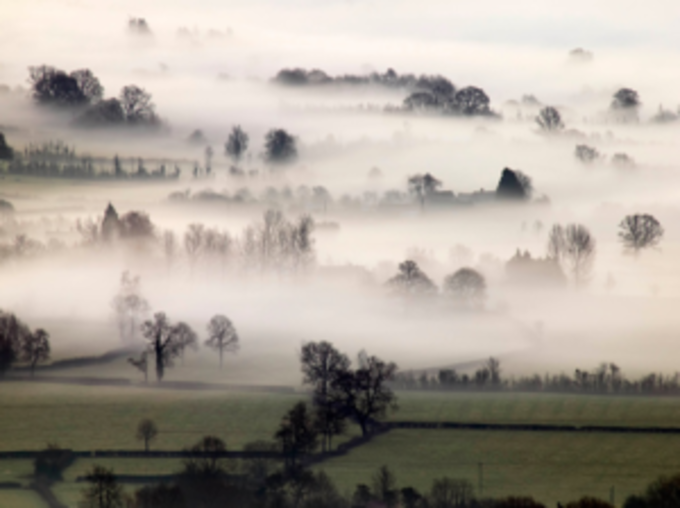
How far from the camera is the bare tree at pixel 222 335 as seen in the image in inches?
5724

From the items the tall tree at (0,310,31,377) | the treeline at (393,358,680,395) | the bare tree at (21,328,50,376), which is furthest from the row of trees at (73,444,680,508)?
the bare tree at (21,328,50,376)

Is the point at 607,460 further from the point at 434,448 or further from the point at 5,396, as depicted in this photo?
the point at 5,396

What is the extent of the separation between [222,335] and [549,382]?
124 ft

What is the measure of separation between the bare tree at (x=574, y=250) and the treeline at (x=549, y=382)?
54.0m

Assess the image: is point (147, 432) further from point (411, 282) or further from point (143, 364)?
point (411, 282)

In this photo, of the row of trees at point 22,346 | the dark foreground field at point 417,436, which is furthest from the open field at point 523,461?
the row of trees at point 22,346

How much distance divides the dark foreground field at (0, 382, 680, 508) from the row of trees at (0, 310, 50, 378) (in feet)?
20.3

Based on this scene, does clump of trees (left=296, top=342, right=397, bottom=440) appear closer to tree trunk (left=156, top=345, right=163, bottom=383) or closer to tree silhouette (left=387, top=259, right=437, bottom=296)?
tree trunk (left=156, top=345, right=163, bottom=383)

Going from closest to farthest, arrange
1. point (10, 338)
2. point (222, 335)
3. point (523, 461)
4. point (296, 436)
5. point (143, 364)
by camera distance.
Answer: point (523, 461)
point (296, 436)
point (143, 364)
point (10, 338)
point (222, 335)

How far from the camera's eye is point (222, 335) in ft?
479

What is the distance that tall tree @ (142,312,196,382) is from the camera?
13725cm

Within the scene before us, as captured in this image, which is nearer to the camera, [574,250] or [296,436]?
[296,436]

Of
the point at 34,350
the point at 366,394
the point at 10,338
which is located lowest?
the point at 366,394

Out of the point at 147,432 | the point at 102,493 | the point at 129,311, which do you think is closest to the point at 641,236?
the point at 129,311
